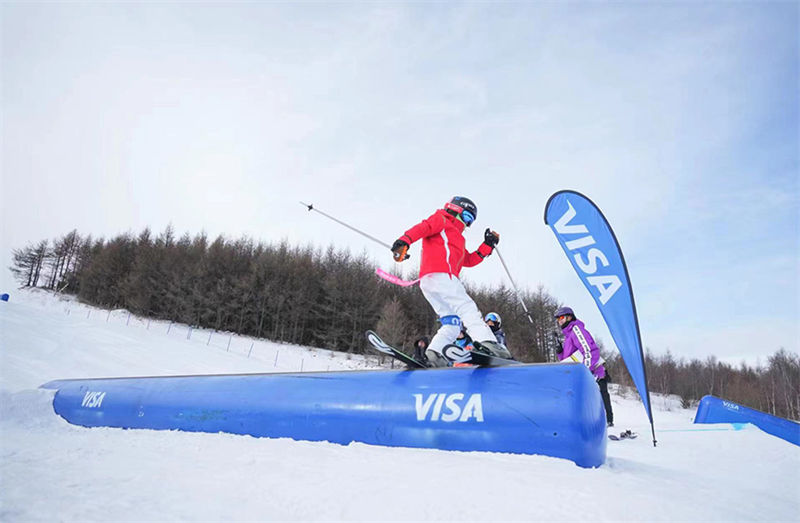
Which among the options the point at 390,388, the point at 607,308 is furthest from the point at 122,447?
the point at 607,308

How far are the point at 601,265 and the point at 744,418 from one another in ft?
22.2

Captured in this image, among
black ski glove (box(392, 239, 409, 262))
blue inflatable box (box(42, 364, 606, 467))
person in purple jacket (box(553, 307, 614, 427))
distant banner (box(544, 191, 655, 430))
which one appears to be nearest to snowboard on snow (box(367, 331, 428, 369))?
blue inflatable box (box(42, 364, 606, 467))

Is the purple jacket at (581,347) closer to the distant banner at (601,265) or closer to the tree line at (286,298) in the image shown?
the distant banner at (601,265)

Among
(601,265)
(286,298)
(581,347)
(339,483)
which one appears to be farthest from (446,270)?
(286,298)

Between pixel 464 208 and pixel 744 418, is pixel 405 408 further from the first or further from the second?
pixel 744 418

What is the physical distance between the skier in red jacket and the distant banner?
1539 millimetres

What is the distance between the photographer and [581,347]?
623 centimetres

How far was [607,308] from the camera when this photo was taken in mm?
4562

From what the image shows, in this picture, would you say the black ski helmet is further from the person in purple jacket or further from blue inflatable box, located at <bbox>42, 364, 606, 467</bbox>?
the person in purple jacket

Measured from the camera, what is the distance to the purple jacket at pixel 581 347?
6.14m

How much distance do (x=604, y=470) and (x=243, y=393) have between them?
317 cm

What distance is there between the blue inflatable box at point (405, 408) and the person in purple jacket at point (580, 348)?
3756 millimetres

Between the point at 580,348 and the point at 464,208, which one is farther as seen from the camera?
the point at 580,348

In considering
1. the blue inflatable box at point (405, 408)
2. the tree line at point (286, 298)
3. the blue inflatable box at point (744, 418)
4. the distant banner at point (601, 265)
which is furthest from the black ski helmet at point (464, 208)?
the tree line at point (286, 298)
